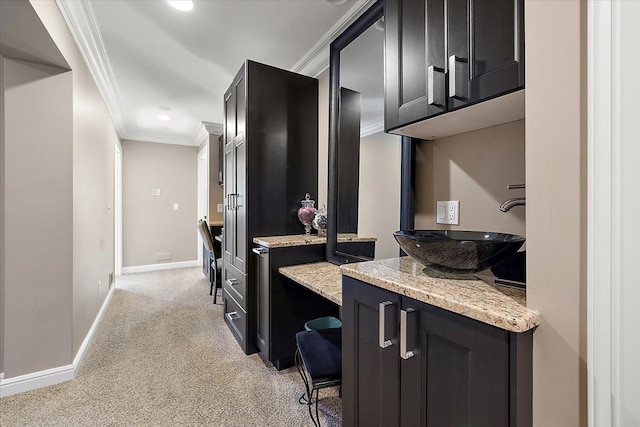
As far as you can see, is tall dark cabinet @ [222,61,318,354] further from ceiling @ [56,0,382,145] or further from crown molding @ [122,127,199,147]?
crown molding @ [122,127,199,147]

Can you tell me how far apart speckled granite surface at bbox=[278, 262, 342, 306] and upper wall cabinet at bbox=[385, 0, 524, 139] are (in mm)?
826

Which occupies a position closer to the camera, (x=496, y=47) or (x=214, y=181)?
(x=496, y=47)

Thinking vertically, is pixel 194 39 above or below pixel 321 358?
above

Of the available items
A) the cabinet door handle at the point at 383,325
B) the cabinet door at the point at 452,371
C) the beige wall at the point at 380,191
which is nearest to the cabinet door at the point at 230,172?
the beige wall at the point at 380,191

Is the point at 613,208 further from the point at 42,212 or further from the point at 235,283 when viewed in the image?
the point at 42,212

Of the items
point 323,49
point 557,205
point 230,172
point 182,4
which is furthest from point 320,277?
point 182,4

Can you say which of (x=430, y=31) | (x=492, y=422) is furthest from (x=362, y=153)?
(x=492, y=422)

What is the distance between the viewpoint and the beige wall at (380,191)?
167cm

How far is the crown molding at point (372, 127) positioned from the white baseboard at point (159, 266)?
16.1 feet

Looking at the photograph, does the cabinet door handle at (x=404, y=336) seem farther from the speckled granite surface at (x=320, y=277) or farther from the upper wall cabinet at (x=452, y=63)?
the upper wall cabinet at (x=452, y=63)

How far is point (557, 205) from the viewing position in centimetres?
67

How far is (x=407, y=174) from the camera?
5.18 feet

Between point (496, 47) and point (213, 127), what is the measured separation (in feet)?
15.0

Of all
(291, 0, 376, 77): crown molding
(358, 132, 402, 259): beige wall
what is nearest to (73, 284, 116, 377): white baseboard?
(358, 132, 402, 259): beige wall
